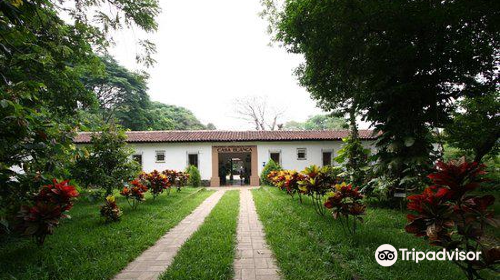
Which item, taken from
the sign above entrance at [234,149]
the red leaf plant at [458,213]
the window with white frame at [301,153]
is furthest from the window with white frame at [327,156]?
the red leaf plant at [458,213]

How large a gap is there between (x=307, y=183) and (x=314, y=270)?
2.77 metres

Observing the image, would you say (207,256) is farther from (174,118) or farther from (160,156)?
(174,118)

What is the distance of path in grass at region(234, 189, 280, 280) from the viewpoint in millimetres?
3045

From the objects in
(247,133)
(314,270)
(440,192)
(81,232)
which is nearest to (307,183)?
(314,270)

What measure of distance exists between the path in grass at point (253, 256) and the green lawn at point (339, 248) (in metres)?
0.13

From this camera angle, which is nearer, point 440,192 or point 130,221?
point 440,192

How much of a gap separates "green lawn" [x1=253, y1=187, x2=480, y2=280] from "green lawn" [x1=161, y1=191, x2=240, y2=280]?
70cm

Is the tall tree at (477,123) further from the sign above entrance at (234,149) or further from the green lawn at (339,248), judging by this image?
the sign above entrance at (234,149)

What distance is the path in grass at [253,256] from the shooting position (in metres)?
3.04

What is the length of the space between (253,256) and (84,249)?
2541mm

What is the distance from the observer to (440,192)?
2021 millimetres

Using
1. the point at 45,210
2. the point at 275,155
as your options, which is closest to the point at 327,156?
the point at 275,155

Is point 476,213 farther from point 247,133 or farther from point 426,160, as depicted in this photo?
point 247,133

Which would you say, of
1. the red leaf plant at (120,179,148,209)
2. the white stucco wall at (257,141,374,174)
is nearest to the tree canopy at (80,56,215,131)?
the white stucco wall at (257,141,374,174)
